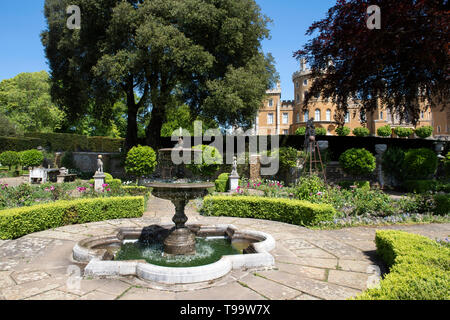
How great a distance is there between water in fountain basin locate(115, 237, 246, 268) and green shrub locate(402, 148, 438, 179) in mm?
13159

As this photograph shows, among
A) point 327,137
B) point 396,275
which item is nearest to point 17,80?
point 327,137

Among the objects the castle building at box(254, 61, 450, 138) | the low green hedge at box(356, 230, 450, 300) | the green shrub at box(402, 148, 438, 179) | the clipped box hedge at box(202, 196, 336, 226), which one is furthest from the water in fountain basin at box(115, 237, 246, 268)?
the castle building at box(254, 61, 450, 138)

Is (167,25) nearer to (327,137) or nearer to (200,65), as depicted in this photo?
(200,65)

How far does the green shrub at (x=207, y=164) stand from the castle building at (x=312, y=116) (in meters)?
20.3

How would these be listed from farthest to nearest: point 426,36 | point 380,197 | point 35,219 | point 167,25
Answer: point 167,25 → point 426,36 → point 380,197 → point 35,219

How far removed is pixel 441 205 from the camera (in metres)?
8.11

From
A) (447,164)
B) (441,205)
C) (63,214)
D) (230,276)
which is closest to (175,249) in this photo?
(230,276)

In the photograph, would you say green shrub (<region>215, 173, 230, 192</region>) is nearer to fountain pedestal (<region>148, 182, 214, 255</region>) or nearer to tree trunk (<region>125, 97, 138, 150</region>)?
tree trunk (<region>125, 97, 138, 150</region>)

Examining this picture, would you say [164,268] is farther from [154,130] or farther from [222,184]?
[154,130]

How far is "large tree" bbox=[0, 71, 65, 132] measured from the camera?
116 ft

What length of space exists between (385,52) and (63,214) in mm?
12642

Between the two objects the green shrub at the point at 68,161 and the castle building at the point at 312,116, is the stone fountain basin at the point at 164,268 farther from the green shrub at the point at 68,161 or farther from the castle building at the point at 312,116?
the castle building at the point at 312,116

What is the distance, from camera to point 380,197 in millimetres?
8438

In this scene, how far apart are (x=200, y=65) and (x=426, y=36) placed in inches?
411
